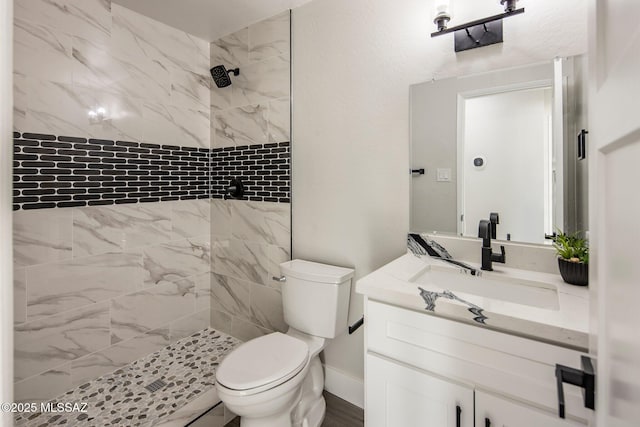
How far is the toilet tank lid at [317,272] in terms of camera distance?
1.61 m

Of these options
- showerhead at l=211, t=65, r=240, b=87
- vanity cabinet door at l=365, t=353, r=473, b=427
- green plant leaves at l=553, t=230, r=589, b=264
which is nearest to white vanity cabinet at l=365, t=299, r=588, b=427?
vanity cabinet door at l=365, t=353, r=473, b=427

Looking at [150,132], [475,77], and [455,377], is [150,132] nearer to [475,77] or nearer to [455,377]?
[475,77]

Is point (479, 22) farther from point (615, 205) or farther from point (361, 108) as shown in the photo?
point (615, 205)

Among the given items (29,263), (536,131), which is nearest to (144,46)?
(29,263)

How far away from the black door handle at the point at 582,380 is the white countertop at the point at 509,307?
0.30 m

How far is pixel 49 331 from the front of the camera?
5.49 feet

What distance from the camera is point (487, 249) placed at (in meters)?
1.27

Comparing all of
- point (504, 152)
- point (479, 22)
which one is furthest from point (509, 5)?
point (504, 152)

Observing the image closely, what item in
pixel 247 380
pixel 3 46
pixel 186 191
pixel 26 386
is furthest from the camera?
pixel 186 191

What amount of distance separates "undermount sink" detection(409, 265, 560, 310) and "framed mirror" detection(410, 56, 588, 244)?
0.67 feet

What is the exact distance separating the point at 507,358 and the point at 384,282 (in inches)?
16.3

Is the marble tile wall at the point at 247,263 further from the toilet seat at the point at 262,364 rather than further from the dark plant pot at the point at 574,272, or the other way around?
the dark plant pot at the point at 574,272

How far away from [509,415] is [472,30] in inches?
56.7

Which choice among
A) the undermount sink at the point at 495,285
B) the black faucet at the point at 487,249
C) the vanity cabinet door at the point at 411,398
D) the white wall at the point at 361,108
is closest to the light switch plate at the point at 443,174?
the white wall at the point at 361,108
